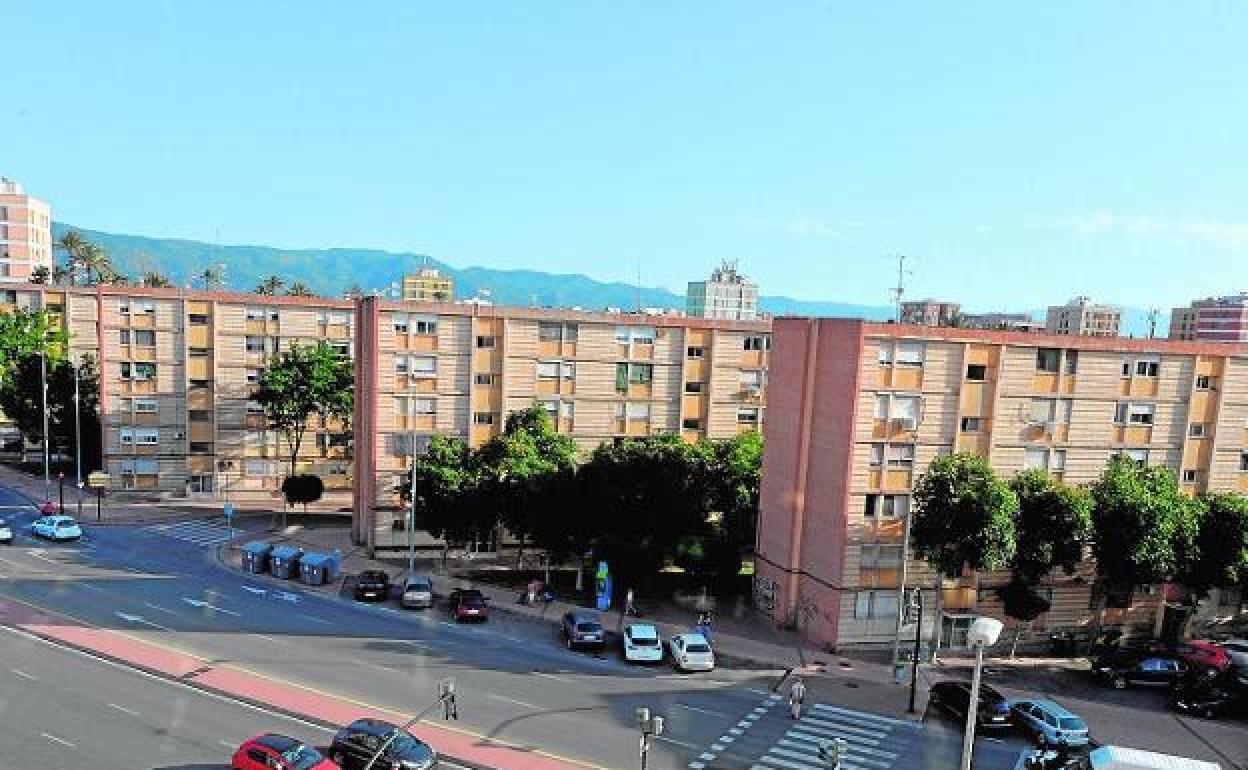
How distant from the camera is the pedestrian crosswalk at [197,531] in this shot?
54.9 m

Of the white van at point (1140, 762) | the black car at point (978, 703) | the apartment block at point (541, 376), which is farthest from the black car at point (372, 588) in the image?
the white van at point (1140, 762)

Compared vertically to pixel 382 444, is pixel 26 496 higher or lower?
lower

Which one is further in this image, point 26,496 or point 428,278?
point 428,278

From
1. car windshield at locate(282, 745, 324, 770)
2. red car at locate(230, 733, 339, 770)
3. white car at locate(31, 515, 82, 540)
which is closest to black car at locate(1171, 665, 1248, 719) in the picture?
red car at locate(230, 733, 339, 770)

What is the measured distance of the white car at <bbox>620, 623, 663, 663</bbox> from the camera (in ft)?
118

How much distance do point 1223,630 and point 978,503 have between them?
20.1 m

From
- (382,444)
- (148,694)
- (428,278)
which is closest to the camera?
(148,694)

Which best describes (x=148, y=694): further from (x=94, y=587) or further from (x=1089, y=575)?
(x=1089, y=575)

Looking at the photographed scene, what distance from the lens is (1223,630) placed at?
43.4 m

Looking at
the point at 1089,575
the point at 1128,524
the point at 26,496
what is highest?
the point at 1128,524

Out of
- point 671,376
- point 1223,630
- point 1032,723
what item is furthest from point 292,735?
point 1223,630

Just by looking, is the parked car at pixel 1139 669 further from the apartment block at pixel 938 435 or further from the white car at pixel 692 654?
the white car at pixel 692 654

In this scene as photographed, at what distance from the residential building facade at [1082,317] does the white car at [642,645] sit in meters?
48.4

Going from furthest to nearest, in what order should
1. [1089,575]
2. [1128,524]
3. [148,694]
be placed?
[1089,575] < [1128,524] < [148,694]
